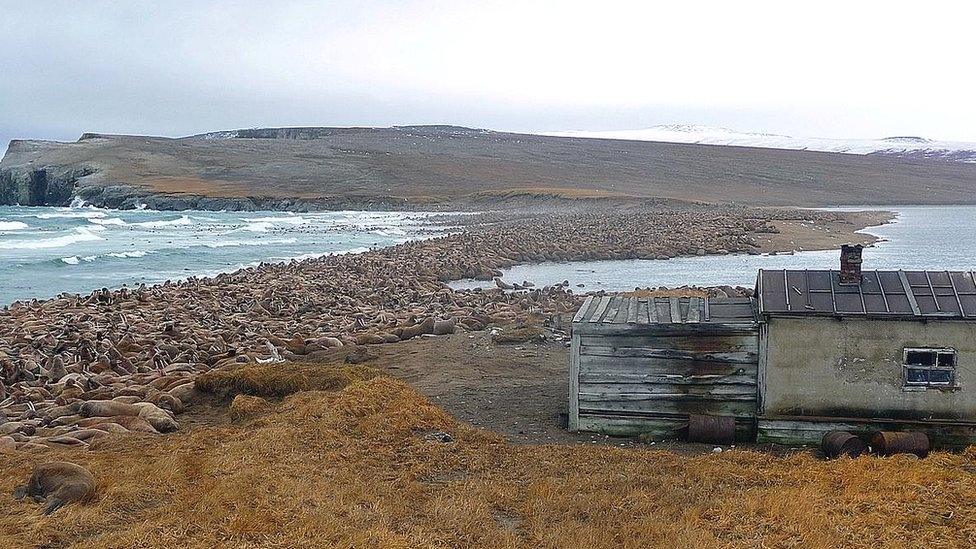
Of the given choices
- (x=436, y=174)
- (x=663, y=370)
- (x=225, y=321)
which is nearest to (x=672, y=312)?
(x=663, y=370)

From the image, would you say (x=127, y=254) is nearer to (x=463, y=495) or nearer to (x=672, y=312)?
(x=672, y=312)

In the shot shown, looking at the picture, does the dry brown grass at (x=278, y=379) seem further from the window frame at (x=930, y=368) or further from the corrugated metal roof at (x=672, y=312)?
the window frame at (x=930, y=368)

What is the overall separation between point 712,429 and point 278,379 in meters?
6.58

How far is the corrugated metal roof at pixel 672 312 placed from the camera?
12170 millimetres

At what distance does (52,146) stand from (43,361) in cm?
11297

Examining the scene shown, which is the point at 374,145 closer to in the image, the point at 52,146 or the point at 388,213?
the point at 52,146

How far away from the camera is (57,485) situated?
8.46 metres

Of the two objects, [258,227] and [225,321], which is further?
[258,227]

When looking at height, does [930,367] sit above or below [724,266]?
above

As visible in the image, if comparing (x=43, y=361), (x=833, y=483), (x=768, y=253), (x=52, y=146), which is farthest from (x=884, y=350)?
(x=52, y=146)

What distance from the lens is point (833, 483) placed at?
920 centimetres

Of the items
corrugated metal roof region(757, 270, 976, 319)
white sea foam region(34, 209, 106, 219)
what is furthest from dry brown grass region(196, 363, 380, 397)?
white sea foam region(34, 209, 106, 219)

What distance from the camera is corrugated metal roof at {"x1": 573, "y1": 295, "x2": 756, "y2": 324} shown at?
39.9 feet

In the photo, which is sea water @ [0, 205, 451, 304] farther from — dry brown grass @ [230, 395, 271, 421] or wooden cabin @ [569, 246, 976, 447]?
wooden cabin @ [569, 246, 976, 447]
